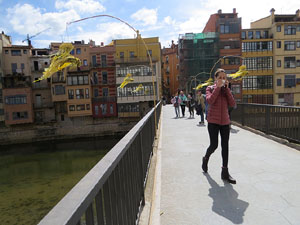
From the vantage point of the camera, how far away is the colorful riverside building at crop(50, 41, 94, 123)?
4581 centimetres

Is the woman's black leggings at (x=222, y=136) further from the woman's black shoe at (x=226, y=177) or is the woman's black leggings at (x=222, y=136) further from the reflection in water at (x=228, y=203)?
the reflection in water at (x=228, y=203)

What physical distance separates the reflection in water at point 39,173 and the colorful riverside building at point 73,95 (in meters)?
5.43

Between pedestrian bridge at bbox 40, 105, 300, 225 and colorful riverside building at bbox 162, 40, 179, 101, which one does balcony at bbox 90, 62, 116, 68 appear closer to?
colorful riverside building at bbox 162, 40, 179, 101

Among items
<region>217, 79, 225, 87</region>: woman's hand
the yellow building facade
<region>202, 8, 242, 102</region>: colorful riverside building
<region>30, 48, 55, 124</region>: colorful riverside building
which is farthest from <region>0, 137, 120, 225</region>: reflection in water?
<region>202, 8, 242, 102</region>: colorful riverside building

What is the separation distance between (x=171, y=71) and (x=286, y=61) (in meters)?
30.7

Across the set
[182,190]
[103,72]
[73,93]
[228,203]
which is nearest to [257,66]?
[103,72]

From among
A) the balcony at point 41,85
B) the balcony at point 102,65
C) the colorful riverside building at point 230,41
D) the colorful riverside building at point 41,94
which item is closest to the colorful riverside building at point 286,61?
the colorful riverside building at point 230,41

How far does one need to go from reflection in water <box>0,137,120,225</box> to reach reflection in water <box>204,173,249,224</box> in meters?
18.5

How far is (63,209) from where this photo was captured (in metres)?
1.10

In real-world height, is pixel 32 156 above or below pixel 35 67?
below

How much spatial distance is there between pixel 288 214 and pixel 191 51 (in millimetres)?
47109

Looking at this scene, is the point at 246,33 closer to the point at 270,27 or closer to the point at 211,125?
the point at 270,27

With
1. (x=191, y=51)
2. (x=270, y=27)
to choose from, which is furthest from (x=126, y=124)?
(x=270, y=27)

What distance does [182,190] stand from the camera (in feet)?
13.3
